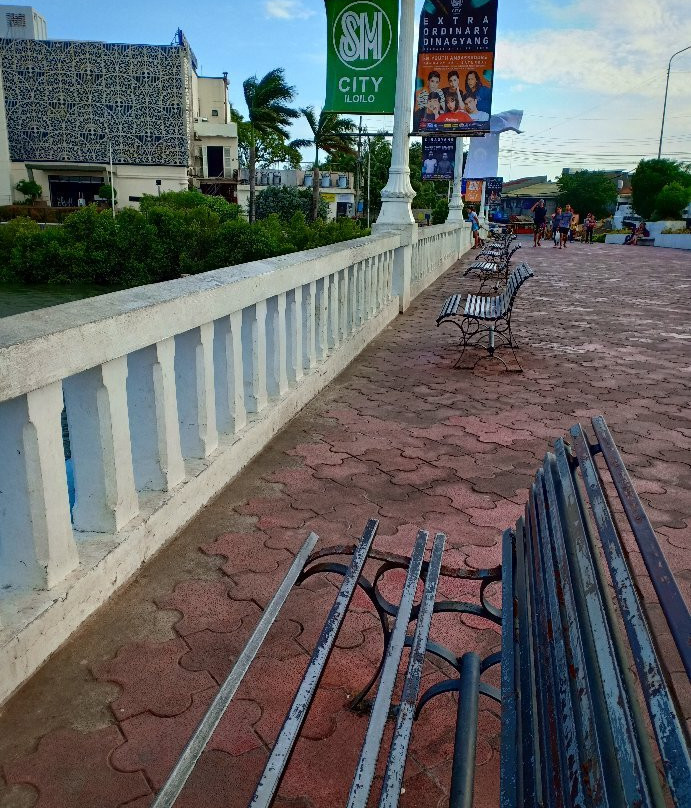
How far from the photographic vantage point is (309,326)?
5.12 m

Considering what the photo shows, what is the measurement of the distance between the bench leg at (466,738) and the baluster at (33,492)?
1.29 meters

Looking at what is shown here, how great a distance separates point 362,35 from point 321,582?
7.79 metres

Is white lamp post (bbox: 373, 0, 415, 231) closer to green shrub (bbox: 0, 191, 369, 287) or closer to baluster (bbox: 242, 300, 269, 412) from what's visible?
baluster (bbox: 242, 300, 269, 412)


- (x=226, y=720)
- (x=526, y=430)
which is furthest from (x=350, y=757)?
(x=526, y=430)

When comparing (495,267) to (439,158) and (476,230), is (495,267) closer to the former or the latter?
(439,158)

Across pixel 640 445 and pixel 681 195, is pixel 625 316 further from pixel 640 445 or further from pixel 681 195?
pixel 681 195

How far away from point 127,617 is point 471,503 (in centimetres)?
175

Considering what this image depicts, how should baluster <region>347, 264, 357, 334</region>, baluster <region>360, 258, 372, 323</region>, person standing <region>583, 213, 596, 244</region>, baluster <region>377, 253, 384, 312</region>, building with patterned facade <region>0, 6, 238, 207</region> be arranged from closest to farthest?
baluster <region>347, 264, 357, 334</region> → baluster <region>360, 258, 372, 323</region> → baluster <region>377, 253, 384, 312</region> → person standing <region>583, 213, 596, 244</region> → building with patterned facade <region>0, 6, 238, 207</region>

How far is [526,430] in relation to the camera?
470 centimetres

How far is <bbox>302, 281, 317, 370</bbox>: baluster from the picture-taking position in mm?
4957

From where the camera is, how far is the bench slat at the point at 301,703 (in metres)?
1.16

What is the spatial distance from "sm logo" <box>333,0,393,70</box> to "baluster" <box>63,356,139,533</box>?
7.49 m

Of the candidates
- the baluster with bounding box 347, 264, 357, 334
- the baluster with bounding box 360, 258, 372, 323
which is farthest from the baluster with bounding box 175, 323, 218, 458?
the baluster with bounding box 360, 258, 372, 323

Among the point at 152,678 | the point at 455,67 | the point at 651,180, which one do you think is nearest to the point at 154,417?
the point at 152,678
